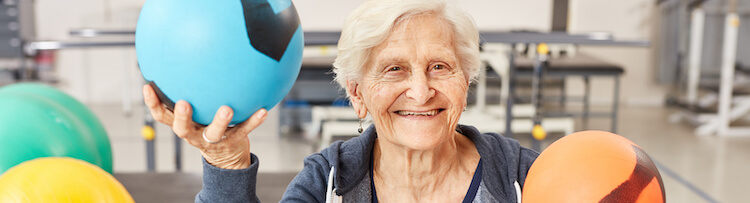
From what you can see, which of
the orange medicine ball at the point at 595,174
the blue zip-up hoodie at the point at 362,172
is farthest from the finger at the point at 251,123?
the orange medicine ball at the point at 595,174

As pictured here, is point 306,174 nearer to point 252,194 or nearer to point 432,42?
point 252,194

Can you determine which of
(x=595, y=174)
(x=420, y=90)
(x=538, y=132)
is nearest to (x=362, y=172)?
(x=420, y=90)

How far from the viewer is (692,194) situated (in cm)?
358

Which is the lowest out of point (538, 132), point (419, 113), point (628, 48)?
point (538, 132)

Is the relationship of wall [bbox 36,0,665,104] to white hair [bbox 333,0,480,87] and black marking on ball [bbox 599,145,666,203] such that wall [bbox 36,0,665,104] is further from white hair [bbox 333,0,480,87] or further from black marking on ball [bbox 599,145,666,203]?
black marking on ball [bbox 599,145,666,203]

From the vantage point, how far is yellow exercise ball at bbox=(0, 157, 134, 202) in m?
1.29

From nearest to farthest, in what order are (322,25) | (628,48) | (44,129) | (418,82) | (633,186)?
(633,186) → (418,82) → (44,129) → (322,25) → (628,48)

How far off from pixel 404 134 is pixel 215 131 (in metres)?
0.45

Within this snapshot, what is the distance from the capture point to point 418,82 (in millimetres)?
1304

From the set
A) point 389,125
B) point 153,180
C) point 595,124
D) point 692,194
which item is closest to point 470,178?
point 389,125

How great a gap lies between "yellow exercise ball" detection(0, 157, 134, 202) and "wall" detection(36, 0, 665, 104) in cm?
497

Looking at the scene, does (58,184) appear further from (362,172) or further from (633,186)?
(633,186)

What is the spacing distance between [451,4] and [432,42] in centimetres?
10

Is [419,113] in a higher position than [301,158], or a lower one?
higher
